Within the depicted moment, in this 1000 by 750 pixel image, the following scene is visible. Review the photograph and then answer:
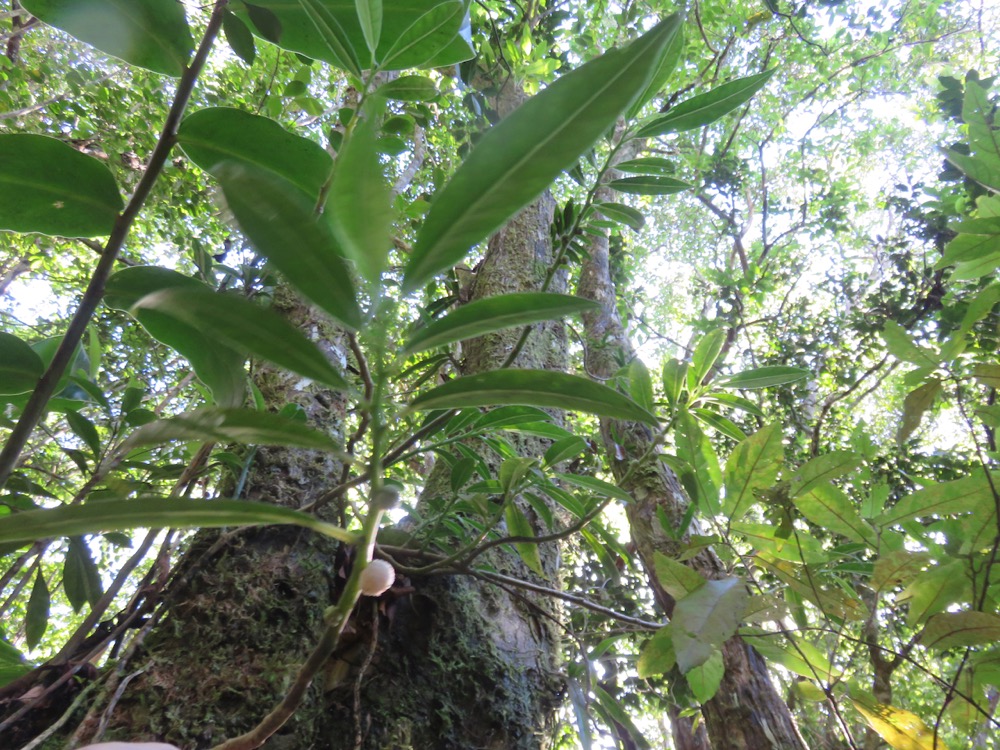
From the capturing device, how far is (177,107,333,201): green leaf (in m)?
0.56

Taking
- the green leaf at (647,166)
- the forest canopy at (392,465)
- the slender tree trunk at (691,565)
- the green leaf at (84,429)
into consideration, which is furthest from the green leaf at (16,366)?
the green leaf at (647,166)

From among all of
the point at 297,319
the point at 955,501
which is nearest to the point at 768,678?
the point at 955,501

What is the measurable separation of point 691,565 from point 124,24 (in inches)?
67.4

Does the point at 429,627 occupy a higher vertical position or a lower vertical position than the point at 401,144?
lower

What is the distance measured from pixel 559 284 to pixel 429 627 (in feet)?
4.33

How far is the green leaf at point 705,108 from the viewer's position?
0.63 metres

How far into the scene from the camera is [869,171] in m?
8.35

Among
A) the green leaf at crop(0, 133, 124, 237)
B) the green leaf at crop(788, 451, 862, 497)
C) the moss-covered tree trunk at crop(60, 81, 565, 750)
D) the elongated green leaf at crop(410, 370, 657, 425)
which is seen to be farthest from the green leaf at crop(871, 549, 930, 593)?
the green leaf at crop(0, 133, 124, 237)

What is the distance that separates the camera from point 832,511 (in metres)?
0.71

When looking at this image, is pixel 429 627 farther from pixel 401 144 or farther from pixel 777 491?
pixel 401 144

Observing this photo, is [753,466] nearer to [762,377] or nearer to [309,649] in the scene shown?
[762,377]

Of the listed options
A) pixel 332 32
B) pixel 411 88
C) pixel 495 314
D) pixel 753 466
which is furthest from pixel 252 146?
pixel 753 466

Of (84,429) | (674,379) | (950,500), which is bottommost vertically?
(950,500)

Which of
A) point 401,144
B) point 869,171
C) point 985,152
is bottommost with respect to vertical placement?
point 985,152
